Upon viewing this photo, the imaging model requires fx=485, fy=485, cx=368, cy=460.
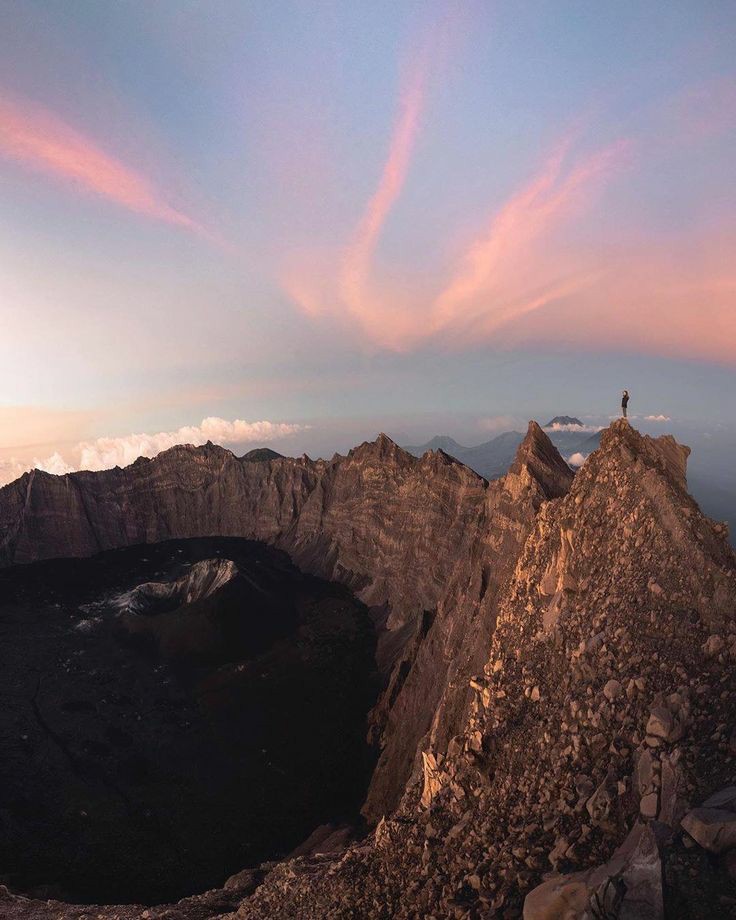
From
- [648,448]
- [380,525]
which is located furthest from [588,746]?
[380,525]

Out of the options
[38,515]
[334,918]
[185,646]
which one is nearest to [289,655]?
[185,646]

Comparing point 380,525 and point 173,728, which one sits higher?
point 380,525

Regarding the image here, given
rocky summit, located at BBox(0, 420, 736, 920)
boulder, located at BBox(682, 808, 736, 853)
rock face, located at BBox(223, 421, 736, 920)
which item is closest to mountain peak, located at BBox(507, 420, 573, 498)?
rocky summit, located at BBox(0, 420, 736, 920)

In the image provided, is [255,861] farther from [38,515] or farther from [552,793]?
[38,515]

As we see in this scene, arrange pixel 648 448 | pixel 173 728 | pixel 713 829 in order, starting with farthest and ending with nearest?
pixel 173 728, pixel 648 448, pixel 713 829

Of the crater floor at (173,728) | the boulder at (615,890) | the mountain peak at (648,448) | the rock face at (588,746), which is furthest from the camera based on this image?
the crater floor at (173,728)

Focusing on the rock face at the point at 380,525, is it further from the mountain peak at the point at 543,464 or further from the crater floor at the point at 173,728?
the crater floor at the point at 173,728

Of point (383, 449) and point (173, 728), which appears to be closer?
point (173, 728)

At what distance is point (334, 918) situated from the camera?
45.2 feet

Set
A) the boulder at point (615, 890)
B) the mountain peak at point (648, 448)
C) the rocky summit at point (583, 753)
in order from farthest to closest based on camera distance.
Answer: the mountain peak at point (648, 448), the rocky summit at point (583, 753), the boulder at point (615, 890)

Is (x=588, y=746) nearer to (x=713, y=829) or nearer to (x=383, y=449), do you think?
(x=713, y=829)

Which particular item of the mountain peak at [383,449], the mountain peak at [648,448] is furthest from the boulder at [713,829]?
the mountain peak at [383,449]

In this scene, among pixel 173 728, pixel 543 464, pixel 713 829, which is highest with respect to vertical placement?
pixel 543 464

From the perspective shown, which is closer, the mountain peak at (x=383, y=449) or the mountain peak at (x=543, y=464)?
the mountain peak at (x=543, y=464)
